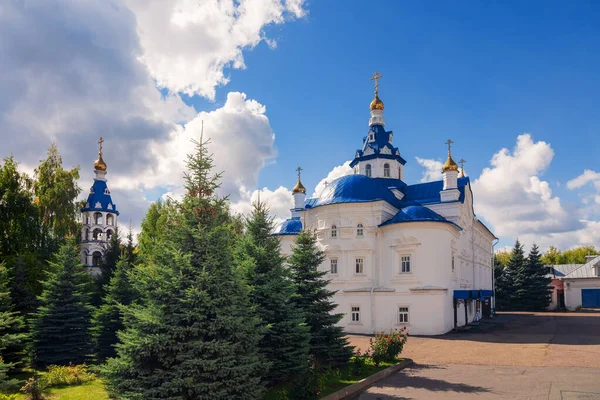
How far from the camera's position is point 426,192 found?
35.8 meters

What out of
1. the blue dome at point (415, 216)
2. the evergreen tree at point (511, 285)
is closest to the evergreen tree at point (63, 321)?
the blue dome at point (415, 216)

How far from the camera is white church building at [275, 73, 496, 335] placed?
2845 centimetres

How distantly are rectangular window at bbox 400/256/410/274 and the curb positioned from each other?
1244 centimetres

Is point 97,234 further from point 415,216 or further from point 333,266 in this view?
point 415,216

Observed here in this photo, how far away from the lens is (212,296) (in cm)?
963

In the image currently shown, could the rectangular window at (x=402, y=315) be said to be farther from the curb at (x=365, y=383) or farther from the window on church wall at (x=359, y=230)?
the curb at (x=365, y=383)

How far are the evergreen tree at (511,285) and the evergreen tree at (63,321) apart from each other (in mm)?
48236

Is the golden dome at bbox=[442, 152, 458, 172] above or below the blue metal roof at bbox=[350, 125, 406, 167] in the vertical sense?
below

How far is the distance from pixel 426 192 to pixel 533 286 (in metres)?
25.6

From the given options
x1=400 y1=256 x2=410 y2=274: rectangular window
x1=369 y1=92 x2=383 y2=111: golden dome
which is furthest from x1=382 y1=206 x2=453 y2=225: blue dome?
x1=369 y1=92 x2=383 y2=111: golden dome

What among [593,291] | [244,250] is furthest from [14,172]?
[593,291]

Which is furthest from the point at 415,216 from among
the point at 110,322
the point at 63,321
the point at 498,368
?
the point at 63,321

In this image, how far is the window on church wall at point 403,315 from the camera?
2856 cm

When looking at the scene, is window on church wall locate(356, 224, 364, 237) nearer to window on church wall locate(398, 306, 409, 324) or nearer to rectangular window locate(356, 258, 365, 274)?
rectangular window locate(356, 258, 365, 274)
